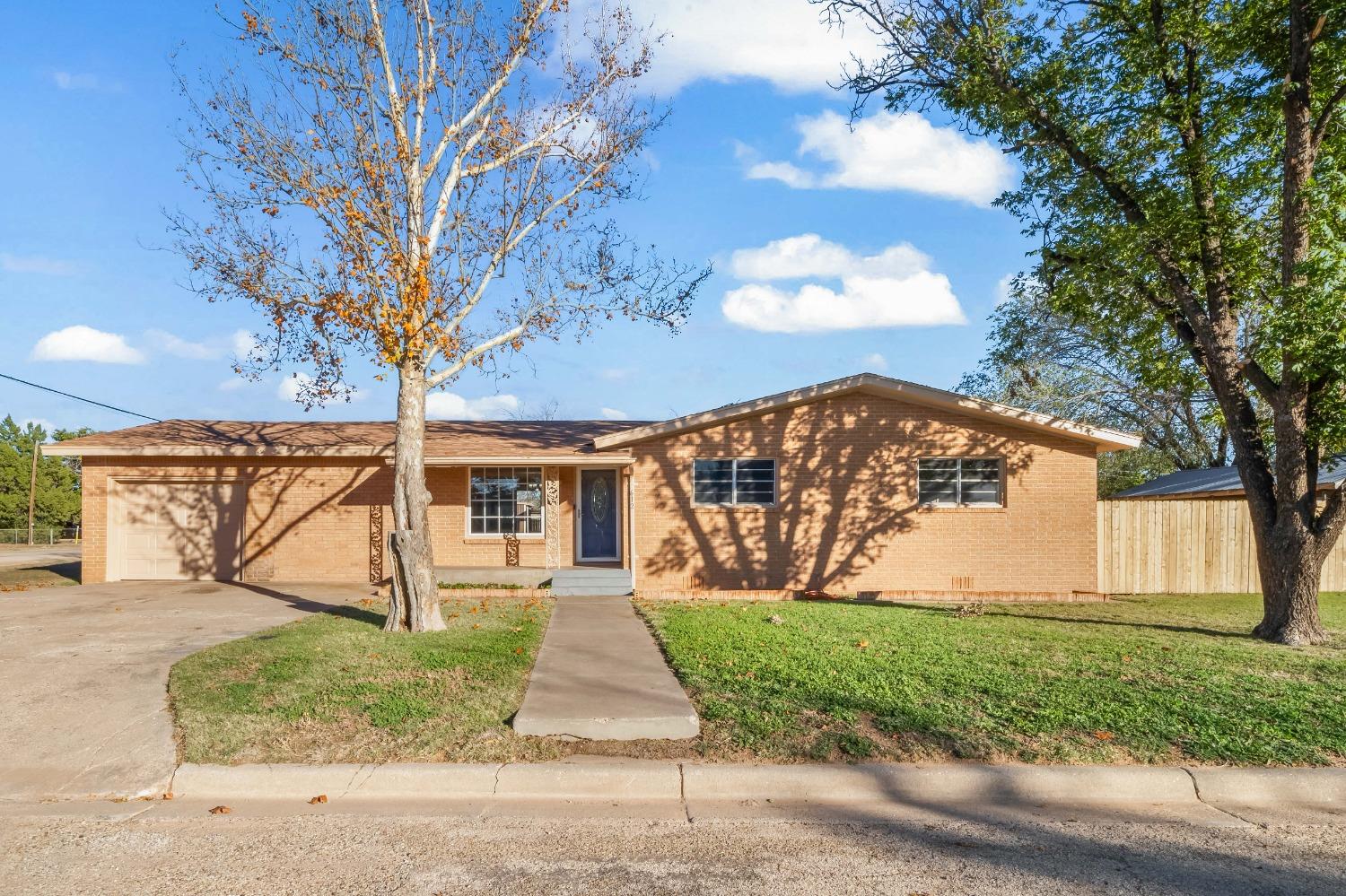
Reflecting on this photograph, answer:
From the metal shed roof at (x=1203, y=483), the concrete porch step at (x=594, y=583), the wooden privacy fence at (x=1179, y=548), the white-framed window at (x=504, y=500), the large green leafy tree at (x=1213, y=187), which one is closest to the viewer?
the large green leafy tree at (x=1213, y=187)

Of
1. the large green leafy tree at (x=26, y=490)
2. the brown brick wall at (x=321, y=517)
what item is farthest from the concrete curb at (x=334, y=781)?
the large green leafy tree at (x=26, y=490)

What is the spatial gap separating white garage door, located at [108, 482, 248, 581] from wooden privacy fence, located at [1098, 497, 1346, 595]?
17.0 meters

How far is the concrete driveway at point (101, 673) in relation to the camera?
6.11 meters

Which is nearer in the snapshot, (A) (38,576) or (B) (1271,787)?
A: (B) (1271,787)

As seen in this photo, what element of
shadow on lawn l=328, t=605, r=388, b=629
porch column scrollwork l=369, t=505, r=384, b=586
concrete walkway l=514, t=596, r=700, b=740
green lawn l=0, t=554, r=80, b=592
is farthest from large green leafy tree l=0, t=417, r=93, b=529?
concrete walkway l=514, t=596, r=700, b=740

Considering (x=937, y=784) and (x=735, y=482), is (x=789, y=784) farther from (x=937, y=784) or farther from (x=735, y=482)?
(x=735, y=482)

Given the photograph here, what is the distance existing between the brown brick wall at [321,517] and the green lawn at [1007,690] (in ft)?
23.3

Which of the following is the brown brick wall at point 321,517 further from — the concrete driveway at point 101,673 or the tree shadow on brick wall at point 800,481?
Answer: the tree shadow on brick wall at point 800,481

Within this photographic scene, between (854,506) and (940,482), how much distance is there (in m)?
1.67

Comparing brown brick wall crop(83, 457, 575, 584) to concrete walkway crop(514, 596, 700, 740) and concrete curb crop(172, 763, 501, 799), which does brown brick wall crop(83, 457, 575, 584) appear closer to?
concrete walkway crop(514, 596, 700, 740)

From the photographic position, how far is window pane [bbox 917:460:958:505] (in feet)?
53.1

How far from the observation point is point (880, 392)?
16.0 metres

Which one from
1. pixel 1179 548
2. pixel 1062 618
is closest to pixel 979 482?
pixel 1062 618

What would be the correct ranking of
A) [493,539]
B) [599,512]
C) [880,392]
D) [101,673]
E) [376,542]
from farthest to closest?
[599,512] → [493,539] → [376,542] → [880,392] → [101,673]
